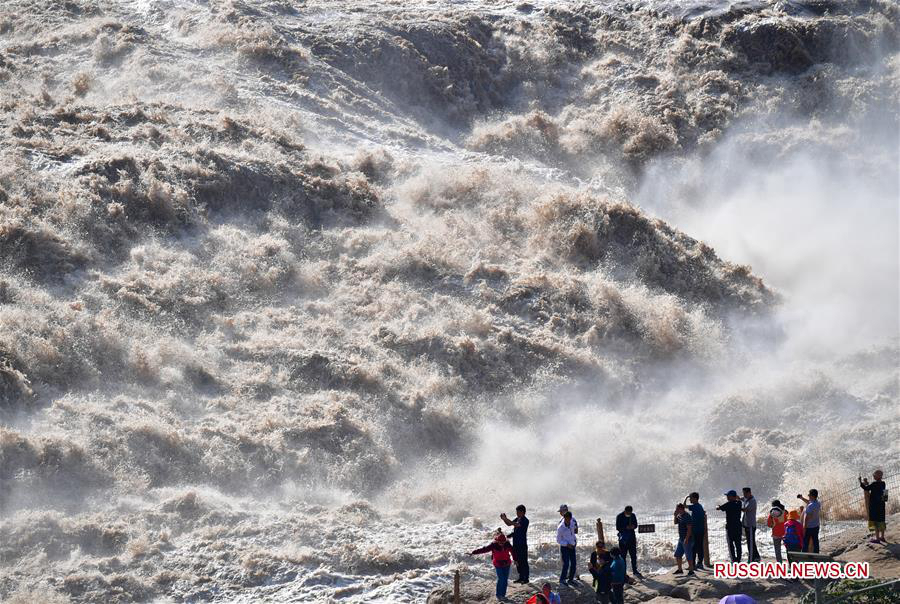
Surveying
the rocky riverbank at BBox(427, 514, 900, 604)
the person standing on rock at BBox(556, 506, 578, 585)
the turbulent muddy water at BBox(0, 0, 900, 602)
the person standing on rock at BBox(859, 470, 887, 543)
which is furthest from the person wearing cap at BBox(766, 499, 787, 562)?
the turbulent muddy water at BBox(0, 0, 900, 602)

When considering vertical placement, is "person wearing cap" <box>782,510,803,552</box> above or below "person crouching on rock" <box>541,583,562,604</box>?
above

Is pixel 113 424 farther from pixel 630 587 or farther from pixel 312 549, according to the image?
pixel 630 587

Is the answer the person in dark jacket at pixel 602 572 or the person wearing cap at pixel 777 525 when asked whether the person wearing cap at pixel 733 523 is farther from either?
the person in dark jacket at pixel 602 572

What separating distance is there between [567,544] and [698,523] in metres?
1.62

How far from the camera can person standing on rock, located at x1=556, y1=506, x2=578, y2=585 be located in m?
13.7

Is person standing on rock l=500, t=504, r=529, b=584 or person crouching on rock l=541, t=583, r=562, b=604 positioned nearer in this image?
person crouching on rock l=541, t=583, r=562, b=604

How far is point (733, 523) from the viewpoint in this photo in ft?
45.3

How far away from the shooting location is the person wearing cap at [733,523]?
13641 millimetres

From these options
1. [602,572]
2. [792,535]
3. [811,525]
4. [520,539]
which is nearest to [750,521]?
[792,535]

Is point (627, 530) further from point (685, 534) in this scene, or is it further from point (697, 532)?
point (697, 532)

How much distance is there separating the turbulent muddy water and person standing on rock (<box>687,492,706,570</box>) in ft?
12.1

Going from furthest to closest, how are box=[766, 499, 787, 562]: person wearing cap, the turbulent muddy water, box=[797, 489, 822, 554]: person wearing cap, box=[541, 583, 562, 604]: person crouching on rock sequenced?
the turbulent muddy water
box=[766, 499, 787, 562]: person wearing cap
box=[797, 489, 822, 554]: person wearing cap
box=[541, 583, 562, 604]: person crouching on rock

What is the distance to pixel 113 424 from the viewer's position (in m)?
19.3

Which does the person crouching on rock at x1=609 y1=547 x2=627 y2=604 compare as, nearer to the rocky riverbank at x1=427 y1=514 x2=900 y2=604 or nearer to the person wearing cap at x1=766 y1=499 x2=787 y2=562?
the rocky riverbank at x1=427 y1=514 x2=900 y2=604
